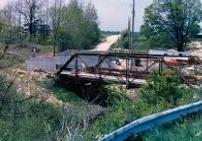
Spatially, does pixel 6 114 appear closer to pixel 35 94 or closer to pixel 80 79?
pixel 35 94

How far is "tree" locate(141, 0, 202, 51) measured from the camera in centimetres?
7681

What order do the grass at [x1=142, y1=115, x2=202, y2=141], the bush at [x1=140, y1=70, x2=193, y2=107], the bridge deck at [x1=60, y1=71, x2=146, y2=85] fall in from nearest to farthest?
the grass at [x1=142, y1=115, x2=202, y2=141] < the bush at [x1=140, y1=70, x2=193, y2=107] < the bridge deck at [x1=60, y1=71, x2=146, y2=85]

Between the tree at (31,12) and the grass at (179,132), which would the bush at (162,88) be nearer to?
the grass at (179,132)

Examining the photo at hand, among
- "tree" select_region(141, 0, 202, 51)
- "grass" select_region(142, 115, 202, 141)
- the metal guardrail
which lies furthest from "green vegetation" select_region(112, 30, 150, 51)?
"grass" select_region(142, 115, 202, 141)

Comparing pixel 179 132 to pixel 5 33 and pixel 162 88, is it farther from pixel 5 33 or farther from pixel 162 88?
pixel 5 33

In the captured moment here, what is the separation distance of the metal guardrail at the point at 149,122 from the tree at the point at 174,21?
68.7 metres

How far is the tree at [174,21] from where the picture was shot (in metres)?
76.8

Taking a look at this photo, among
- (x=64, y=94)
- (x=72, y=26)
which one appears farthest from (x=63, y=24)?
(x=64, y=94)

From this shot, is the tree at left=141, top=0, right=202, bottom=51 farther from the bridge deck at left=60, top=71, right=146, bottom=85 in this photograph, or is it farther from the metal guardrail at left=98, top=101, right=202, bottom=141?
the metal guardrail at left=98, top=101, right=202, bottom=141

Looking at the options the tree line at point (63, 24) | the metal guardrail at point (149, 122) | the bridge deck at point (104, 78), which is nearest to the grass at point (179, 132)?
the metal guardrail at point (149, 122)

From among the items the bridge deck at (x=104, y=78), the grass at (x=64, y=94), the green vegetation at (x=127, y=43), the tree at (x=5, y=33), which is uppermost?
the tree at (x=5, y=33)

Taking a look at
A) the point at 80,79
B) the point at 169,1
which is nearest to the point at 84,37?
the point at 169,1

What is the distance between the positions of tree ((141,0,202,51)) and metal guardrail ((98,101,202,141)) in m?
68.7

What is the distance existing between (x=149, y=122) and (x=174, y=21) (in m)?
72.1
